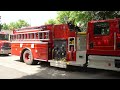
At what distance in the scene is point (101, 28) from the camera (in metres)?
9.76

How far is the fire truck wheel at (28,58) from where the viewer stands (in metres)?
13.7

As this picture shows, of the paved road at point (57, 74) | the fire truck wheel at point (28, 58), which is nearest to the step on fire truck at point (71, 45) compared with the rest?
the fire truck wheel at point (28, 58)

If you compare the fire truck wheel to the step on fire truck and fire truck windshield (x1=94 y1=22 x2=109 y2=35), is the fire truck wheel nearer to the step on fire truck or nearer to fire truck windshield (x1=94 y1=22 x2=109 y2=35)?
the step on fire truck

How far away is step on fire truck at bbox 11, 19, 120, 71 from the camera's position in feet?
30.5

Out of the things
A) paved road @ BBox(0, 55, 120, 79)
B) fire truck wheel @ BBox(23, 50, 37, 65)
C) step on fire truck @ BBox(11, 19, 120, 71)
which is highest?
step on fire truck @ BBox(11, 19, 120, 71)

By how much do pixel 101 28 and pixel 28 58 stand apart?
6.18 m

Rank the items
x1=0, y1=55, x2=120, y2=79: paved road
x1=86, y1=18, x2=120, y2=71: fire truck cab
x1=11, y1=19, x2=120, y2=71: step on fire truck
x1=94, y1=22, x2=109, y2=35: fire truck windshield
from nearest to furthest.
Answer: x1=86, y1=18, x2=120, y2=71: fire truck cab → x1=11, y1=19, x2=120, y2=71: step on fire truck → x1=94, y1=22, x2=109, y2=35: fire truck windshield → x1=0, y1=55, x2=120, y2=79: paved road

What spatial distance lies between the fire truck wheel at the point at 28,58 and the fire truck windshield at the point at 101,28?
5.13m

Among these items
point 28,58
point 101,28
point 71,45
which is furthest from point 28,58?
point 101,28

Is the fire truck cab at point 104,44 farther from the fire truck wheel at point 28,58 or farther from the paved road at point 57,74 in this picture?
the fire truck wheel at point 28,58

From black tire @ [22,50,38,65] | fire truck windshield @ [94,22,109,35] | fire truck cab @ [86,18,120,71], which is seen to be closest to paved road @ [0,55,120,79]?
fire truck cab @ [86,18,120,71]

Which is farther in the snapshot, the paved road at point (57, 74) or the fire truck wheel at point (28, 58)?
the fire truck wheel at point (28, 58)

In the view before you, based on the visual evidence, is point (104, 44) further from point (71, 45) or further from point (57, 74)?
point (57, 74)
